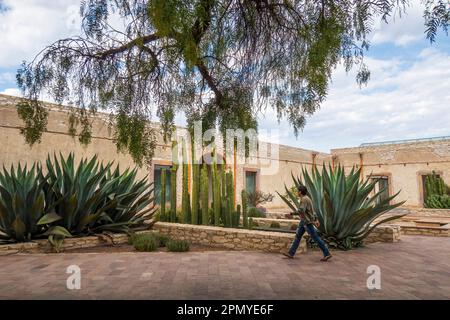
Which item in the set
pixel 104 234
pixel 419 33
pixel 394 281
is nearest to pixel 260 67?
pixel 419 33

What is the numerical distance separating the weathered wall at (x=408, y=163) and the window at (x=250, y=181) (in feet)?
29.9

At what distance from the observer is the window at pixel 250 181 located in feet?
64.3

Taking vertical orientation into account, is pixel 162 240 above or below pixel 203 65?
below

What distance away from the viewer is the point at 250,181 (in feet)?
65.5

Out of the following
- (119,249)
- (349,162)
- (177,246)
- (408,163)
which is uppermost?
(349,162)

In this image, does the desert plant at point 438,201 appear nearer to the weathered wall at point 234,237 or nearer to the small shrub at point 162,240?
the weathered wall at point 234,237

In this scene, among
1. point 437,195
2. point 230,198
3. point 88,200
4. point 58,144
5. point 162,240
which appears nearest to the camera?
point 88,200

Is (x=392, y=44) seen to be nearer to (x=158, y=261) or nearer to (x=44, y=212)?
(x=158, y=261)

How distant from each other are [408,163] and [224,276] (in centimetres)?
2138

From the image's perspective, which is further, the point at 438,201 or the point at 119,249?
the point at 438,201

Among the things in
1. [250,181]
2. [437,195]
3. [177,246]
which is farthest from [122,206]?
A: [437,195]

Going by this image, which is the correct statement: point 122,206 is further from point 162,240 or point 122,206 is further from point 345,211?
point 345,211

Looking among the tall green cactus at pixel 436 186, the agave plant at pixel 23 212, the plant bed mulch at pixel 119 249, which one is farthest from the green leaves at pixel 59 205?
the tall green cactus at pixel 436 186

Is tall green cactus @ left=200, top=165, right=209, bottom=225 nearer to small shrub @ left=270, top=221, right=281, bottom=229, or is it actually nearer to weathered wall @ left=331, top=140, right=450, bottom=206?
small shrub @ left=270, top=221, right=281, bottom=229
